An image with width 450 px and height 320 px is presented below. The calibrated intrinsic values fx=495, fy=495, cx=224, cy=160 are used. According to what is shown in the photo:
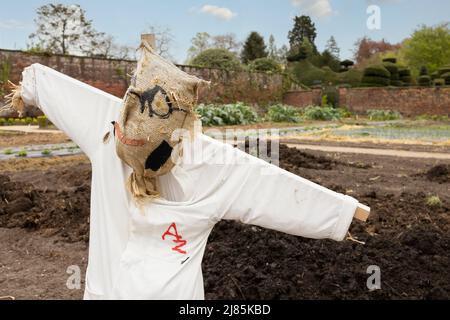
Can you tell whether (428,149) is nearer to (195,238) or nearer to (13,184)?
(13,184)

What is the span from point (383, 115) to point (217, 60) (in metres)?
10.9

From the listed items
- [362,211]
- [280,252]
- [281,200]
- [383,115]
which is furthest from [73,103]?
[383,115]

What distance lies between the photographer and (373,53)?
186 feet

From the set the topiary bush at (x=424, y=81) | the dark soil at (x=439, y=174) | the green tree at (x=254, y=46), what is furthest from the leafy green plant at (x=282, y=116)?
the green tree at (x=254, y=46)

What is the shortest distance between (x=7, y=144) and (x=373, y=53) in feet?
170

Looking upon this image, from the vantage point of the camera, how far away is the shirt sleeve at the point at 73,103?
2062mm

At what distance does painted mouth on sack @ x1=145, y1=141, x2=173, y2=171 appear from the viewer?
185 cm

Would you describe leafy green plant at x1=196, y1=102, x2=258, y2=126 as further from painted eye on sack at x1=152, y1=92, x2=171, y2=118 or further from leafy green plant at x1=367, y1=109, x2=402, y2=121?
painted eye on sack at x1=152, y1=92, x2=171, y2=118

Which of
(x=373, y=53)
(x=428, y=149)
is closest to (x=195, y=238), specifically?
(x=428, y=149)

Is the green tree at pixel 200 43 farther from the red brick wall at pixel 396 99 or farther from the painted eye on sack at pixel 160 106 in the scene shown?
the painted eye on sack at pixel 160 106

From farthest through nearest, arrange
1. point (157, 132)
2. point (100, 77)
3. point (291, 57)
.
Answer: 1. point (291, 57)
2. point (100, 77)
3. point (157, 132)

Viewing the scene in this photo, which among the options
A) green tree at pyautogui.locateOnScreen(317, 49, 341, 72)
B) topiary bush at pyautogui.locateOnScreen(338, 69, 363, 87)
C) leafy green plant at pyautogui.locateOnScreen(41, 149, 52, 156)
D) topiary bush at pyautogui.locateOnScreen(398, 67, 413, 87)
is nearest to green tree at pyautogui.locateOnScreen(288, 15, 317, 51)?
green tree at pyautogui.locateOnScreen(317, 49, 341, 72)

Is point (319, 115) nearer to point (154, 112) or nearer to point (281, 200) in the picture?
point (281, 200)

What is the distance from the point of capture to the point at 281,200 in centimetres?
186
